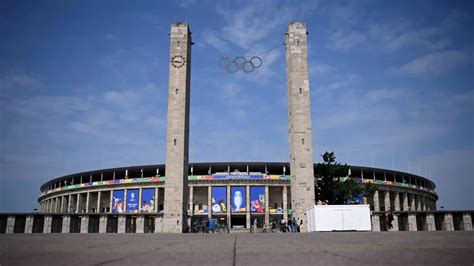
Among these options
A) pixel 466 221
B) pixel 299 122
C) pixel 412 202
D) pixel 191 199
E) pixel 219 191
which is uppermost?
pixel 299 122

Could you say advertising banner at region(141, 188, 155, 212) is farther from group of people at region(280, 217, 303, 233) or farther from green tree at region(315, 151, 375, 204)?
group of people at region(280, 217, 303, 233)

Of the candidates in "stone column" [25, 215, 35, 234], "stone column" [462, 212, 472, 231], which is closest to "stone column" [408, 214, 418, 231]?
"stone column" [462, 212, 472, 231]

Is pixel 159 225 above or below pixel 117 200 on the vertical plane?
below

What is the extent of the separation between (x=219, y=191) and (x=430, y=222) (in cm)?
4152

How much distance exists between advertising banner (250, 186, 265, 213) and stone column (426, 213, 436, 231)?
1425 inches

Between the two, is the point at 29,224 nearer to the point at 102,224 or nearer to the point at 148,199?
the point at 102,224

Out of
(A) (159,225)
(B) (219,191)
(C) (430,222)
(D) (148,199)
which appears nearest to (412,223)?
(C) (430,222)

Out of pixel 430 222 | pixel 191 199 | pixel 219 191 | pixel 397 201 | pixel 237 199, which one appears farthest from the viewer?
pixel 397 201

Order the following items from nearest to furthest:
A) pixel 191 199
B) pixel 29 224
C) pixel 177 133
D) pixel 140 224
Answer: pixel 29 224
pixel 140 224
pixel 177 133
pixel 191 199

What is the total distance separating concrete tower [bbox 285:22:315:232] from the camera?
4441cm

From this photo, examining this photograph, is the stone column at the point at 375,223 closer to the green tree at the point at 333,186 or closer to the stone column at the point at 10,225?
the green tree at the point at 333,186

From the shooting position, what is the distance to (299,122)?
45.8 m

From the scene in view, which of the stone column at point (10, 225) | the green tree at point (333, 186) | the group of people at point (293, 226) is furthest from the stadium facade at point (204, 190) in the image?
the green tree at point (333, 186)

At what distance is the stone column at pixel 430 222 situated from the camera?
143ft
